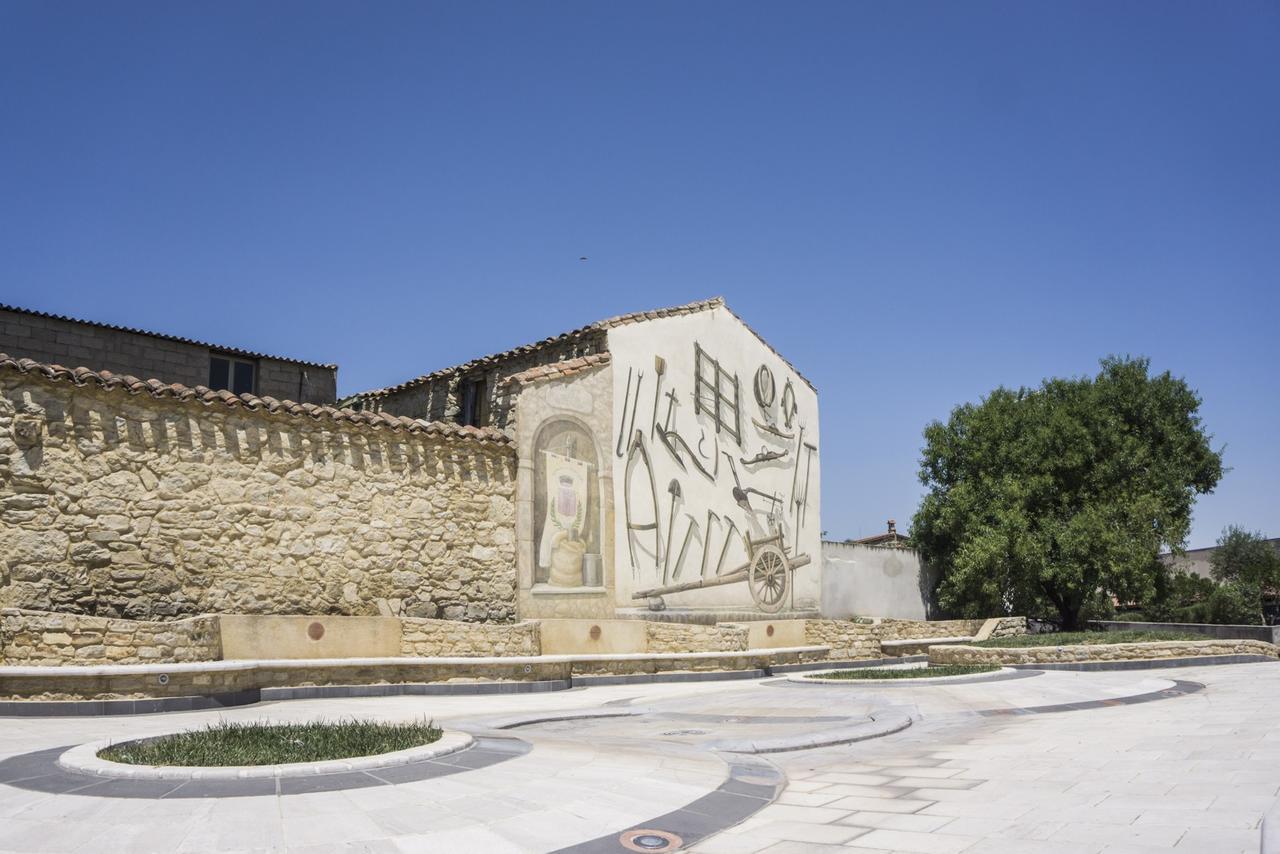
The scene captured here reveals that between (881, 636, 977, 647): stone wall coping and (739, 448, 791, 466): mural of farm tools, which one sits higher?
(739, 448, 791, 466): mural of farm tools

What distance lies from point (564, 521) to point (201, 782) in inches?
514

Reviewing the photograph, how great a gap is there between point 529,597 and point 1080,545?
62.9ft

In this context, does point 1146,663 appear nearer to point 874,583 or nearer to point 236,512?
point 874,583

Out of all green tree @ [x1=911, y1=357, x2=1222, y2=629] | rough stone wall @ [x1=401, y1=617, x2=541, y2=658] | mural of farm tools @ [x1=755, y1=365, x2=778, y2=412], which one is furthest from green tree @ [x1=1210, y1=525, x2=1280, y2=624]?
rough stone wall @ [x1=401, y1=617, x2=541, y2=658]

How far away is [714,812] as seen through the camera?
245 inches

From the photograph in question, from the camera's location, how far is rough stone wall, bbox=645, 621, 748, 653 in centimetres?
1941

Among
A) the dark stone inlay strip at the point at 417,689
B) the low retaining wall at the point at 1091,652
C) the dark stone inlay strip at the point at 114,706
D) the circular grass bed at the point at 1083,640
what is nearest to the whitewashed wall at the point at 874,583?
the low retaining wall at the point at 1091,652

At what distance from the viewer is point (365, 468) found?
54.0ft

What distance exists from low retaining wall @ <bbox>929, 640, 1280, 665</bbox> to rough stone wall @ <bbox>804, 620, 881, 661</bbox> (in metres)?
2.87

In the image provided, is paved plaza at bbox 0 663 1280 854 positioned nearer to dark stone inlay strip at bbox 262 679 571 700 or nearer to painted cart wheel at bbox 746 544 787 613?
dark stone inlay strip at bbox 262 679 571 700

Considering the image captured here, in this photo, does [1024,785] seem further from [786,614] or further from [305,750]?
[786,614]

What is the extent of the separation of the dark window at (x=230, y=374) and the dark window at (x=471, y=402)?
4921 mm

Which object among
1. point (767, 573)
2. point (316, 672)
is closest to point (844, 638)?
point (767, 573)

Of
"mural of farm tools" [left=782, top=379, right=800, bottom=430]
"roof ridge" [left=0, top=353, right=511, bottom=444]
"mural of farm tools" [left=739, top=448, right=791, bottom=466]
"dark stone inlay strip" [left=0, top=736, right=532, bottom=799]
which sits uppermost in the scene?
"mural of farm tools" [left=782, top=379, right=800, bottom=430]
